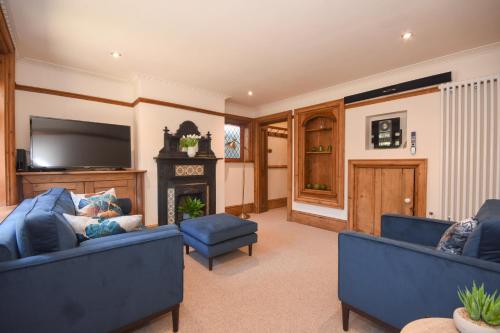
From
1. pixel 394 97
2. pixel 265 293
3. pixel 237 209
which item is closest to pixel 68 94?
pixel 237 209

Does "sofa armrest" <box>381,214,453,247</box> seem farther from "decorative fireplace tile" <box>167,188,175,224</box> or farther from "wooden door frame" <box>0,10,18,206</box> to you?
"wooden door frame" <box>0,10,18,206</box>

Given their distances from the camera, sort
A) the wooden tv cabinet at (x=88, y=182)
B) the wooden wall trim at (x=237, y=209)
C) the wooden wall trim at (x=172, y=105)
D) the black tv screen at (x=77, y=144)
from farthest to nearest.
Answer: the wooden wall trim at (x=237, y=209)
the wooden wall trim at (x=172, y=105)
the black tv screen at (x=77, y=144)
the wooden tv cabinet at (x=88, y=182)

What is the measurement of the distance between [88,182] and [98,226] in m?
1.98

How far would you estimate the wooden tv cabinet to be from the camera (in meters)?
2.80

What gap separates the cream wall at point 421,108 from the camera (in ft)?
9.36

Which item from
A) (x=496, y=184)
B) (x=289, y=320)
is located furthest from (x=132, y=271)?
(x=496, y=184)

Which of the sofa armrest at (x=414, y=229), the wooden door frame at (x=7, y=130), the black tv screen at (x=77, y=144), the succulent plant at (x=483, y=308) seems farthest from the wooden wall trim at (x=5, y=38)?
the sofa armrest at (x=414, y=229)

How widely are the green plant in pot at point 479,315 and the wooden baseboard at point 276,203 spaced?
5174 millimetres

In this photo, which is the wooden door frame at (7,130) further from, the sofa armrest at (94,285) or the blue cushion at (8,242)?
the sofa armrest at (94,285)

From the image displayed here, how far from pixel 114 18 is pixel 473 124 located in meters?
4.18

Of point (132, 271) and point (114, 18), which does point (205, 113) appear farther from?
point (132, 271)

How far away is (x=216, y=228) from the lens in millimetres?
2613

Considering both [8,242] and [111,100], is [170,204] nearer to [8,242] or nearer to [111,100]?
[111,100]

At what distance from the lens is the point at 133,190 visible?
12.0 ft
